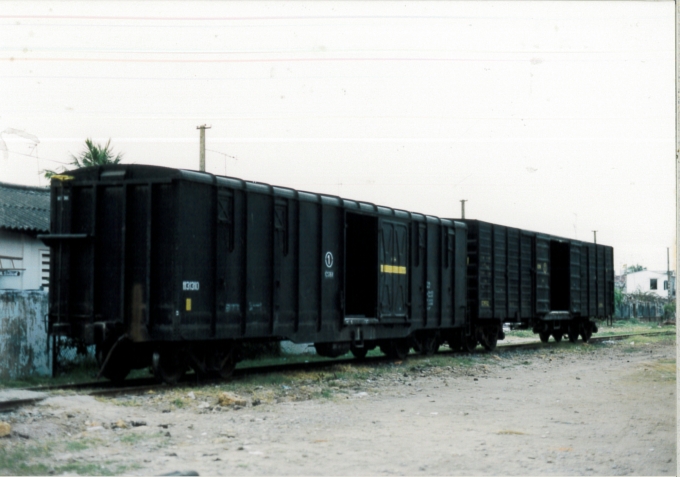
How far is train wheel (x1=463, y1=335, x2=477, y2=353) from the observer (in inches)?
880

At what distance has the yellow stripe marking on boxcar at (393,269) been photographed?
704 inches

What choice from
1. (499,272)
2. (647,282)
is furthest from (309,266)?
(647,282)

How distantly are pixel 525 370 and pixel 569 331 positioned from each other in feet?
43.2

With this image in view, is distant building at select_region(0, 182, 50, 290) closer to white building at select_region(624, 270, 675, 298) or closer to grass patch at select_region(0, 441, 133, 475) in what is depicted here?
grass patch at select_region(0, 441, 133, 475)

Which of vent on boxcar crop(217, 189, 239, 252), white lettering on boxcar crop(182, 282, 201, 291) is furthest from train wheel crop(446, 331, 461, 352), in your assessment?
white lettering on boxcar crop(182, 282, 201, 291)

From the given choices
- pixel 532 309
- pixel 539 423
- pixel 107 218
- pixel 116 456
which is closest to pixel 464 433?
pixel 539 423

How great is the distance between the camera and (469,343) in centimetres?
2266

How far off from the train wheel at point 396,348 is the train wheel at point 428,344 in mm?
1234

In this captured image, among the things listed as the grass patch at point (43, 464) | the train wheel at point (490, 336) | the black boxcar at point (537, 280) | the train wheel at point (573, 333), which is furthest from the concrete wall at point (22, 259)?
the train wheel at point (573, 333)

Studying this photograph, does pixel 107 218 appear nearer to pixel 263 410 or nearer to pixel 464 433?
pixel 263 410

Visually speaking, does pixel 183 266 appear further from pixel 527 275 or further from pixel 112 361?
pixel 527 275

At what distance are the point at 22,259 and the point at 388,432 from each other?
643 inches

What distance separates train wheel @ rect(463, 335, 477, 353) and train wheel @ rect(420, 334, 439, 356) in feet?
4.28

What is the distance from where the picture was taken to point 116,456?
24.4ft
